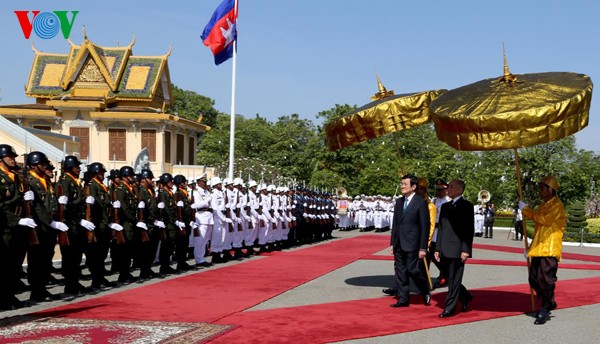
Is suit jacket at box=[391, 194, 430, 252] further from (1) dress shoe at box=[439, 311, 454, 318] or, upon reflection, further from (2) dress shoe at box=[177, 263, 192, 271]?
(2) dress shoe at box=[177, 263, 192, 271]

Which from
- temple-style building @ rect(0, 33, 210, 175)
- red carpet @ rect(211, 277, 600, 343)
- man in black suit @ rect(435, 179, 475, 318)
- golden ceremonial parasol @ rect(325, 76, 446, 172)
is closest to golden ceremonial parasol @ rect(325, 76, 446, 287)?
golden ceremonial parasol @ rect(325, 76, 446, 172)

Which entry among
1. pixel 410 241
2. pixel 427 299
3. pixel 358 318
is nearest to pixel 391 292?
pixel 427 299

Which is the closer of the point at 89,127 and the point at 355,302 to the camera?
the point at 355,302

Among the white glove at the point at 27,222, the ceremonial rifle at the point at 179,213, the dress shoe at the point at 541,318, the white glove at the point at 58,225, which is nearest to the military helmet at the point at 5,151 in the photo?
the white glove at the point at 27,222

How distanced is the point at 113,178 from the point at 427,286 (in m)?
5.11

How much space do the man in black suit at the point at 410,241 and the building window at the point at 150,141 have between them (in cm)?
2692

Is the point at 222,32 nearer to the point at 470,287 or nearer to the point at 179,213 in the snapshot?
the point at 179,213

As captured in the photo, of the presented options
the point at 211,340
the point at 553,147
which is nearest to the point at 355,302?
the point at 211,340

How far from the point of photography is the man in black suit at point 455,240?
27.3 ft

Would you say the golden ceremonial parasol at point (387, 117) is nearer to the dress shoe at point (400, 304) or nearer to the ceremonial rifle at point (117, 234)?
the dress shoe at point (400, 304)

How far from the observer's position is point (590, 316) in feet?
27.6

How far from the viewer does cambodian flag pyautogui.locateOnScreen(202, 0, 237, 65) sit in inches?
832

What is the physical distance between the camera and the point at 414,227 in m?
9.06

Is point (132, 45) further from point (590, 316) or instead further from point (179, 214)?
point (590, 316)
